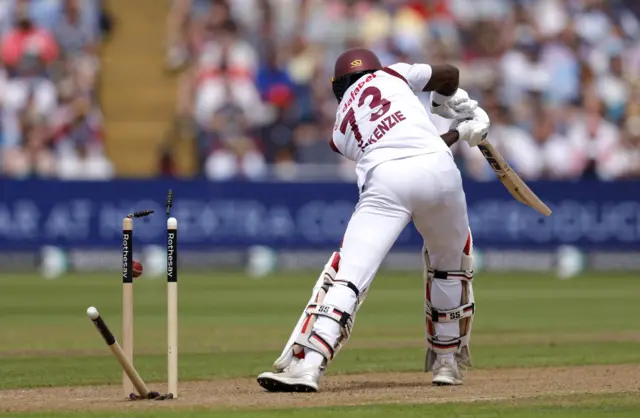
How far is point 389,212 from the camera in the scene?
780 centimetres

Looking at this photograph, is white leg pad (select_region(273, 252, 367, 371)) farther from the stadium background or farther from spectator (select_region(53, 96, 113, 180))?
spectator (select_region(53, 96, 113, 180))

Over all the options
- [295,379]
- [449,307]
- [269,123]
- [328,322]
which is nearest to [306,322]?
[328,322]

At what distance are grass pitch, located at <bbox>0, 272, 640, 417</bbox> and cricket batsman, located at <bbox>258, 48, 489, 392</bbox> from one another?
67 centimetres

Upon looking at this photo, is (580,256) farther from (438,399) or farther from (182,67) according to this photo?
(438,399)

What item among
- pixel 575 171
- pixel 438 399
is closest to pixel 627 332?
pixel 438 399

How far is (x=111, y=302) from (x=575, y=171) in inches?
380

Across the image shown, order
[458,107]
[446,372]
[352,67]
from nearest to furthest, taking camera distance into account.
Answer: [352,67] → [446,372] → [458,107]

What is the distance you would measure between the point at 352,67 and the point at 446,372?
194 centimetres

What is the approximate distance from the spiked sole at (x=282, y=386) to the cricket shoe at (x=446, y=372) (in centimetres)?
97

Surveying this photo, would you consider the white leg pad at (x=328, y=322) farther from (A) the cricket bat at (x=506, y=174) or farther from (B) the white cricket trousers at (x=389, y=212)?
(A) the cricket bat at (x=506, y=174)

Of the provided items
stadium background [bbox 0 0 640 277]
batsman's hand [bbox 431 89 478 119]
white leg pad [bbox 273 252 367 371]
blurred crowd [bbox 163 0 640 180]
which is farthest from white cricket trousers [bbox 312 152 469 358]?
blurred crowd [bbox 163 0 640 180]

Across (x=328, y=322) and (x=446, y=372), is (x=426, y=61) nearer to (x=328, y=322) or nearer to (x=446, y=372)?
(x=446, y=372)

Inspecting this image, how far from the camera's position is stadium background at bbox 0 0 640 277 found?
2070 centimetres

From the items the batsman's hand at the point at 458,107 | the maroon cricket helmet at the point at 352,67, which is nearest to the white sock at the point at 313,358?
the maroon cricket helmet at the point at 352,67
